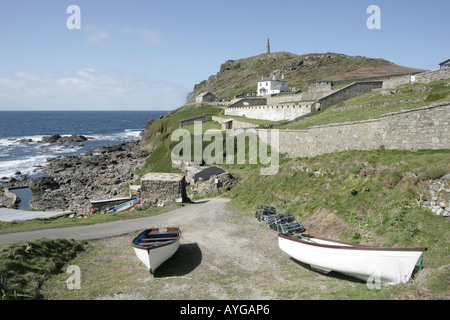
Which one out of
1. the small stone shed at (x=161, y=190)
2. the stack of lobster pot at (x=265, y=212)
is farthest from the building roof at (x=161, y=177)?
the stack of lobster pot at (x=265, y=212)

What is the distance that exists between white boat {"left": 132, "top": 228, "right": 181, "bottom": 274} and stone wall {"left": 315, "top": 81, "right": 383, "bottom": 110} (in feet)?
92.9

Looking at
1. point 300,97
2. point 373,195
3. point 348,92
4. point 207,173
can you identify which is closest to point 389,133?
point 373,195

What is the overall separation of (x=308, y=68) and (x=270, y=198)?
294 ft

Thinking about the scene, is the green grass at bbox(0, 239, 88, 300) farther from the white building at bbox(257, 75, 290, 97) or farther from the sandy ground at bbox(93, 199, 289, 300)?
the white building at bbox(257, 75, 290, 97)


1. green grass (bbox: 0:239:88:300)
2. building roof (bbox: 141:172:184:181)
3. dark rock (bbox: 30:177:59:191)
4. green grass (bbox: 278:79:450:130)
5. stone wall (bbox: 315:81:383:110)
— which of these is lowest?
dark rock (bbox: 30:177:59:191)

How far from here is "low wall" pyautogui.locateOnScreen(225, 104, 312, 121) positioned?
121 ft

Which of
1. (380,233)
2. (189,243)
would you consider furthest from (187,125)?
(380,233)

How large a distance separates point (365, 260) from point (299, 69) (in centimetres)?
10059

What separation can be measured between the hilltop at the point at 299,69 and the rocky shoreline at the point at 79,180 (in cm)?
4420

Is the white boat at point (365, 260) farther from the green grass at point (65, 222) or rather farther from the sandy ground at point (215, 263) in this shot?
the green grass at point (65, 222)

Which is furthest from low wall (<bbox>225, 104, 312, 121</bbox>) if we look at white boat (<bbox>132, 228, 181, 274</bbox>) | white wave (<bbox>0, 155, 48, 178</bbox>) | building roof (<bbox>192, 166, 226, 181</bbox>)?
white wave (<bbox>0, 155, 48, 178</bbox>)

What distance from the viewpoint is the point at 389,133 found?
16.4m

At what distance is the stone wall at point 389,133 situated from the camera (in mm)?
13930
